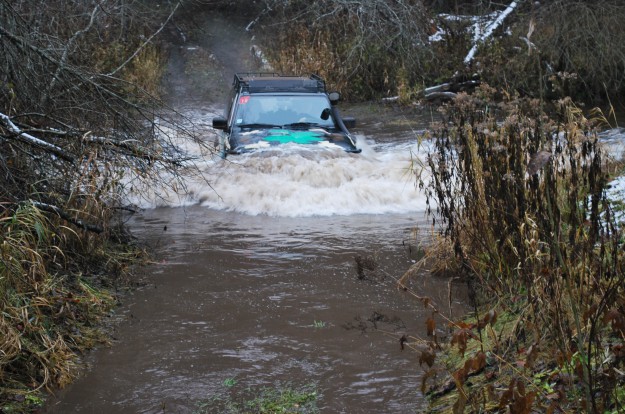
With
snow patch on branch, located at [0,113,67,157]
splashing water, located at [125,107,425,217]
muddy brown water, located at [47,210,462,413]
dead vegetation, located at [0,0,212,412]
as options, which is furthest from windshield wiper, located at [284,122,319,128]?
snow patch on branch, located at [0,113,67,157]

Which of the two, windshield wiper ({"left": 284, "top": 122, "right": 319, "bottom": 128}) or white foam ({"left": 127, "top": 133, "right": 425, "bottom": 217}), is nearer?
white foam ({"left": 127, "top": 133, "right": 425, "bottom": 217})

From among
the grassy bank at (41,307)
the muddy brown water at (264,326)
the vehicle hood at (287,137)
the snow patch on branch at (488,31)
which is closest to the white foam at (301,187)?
the vehicle hood at (287,137)

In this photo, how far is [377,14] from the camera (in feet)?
68.3

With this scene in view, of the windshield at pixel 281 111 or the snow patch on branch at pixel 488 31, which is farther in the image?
the snow patch on branch at pixel 488 31

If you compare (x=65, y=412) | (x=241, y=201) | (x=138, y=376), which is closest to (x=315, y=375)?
(x=138, y=376)

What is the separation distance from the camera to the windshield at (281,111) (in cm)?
1273

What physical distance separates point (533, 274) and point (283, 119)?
8372 mm

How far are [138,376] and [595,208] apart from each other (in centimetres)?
313

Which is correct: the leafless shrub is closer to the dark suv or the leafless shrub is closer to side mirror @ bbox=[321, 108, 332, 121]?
the dark suv

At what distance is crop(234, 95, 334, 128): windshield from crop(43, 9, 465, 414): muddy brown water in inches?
30.1

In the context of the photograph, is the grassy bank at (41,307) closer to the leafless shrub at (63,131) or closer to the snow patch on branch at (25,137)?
the leafless shrub at (63,131)

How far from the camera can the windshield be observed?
12.7m

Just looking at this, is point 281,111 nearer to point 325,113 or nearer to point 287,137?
point 287,137

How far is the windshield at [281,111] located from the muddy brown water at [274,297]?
764 mm
